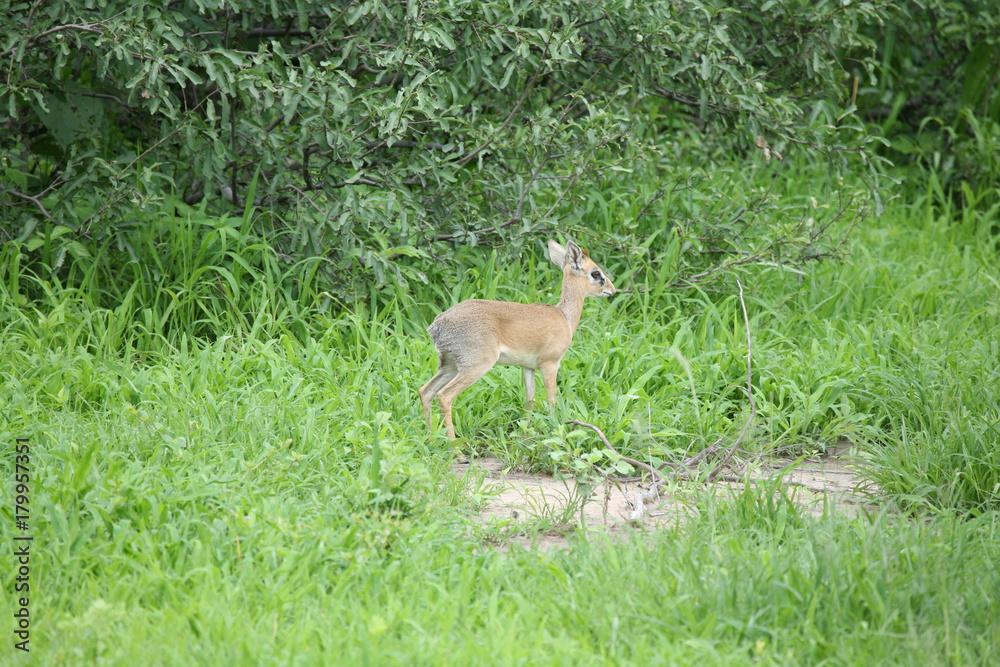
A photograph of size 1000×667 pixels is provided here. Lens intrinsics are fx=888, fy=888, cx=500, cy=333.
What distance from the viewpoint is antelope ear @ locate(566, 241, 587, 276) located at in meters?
5.36

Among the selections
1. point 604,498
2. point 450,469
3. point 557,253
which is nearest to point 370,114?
point 557,253

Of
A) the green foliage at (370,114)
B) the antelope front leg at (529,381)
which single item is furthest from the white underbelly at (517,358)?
the green foliage at (370,114)

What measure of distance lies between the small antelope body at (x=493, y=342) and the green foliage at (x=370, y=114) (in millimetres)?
720

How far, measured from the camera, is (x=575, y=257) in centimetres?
538

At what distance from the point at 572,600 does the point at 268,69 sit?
339 cm

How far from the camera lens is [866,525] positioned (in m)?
3.68

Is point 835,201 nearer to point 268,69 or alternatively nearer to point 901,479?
point 901,479

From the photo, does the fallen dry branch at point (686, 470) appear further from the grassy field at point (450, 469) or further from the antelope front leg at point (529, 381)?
the antelope front leg at point (529, 381)

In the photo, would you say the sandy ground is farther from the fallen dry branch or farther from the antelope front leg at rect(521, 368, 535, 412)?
the antelope front leg at rect(521, 368, 535, 412)

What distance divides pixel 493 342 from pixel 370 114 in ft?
4.93

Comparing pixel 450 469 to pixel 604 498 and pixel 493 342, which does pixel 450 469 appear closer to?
pixel 604 498

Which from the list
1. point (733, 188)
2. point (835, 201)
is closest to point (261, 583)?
point (733, 188)

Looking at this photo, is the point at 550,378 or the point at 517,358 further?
the point at 550,378

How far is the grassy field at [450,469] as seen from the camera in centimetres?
285
